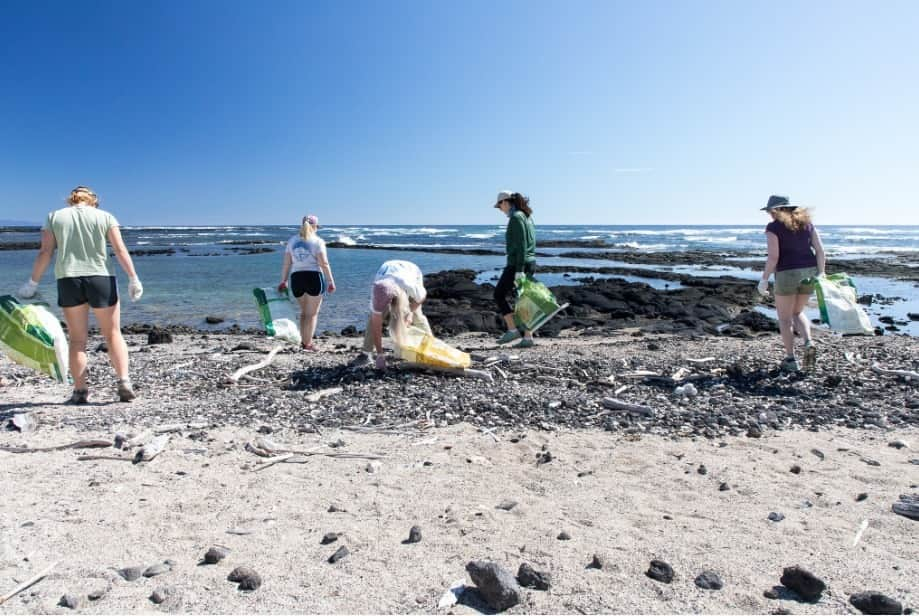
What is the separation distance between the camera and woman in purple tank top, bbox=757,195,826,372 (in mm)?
6160

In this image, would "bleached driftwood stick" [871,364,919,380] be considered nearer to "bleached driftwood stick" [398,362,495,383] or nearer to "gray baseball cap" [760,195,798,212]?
"gray baseball cap" [760,195,798,212]

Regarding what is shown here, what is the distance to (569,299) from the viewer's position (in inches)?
658

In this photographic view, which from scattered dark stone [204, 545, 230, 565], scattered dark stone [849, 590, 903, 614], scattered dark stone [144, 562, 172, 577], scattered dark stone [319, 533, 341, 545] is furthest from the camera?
scattered dark stone [319, 533, 341, 545]

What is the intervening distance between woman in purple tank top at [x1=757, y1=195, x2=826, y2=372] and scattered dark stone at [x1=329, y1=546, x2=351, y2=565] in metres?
5.24

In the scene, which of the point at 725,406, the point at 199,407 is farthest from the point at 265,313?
the point at 725,406

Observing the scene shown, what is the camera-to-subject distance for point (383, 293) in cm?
605

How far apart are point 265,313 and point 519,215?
4031mm

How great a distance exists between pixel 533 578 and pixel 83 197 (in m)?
5.05

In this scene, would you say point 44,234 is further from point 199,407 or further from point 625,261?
point 625,261

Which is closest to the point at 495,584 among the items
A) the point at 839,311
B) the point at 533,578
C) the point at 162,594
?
the point at 533,578

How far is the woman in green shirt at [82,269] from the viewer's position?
197 inches

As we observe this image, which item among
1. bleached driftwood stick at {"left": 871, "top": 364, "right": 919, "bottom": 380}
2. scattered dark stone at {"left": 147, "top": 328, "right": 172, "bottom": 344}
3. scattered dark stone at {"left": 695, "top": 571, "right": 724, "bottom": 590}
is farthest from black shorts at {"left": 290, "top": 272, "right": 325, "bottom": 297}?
bleached driftwood stick at {"left": 871, "top": 364, "right": 919, "bottom": 380}

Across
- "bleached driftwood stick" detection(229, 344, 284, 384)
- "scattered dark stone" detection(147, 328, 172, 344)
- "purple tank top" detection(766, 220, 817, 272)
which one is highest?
"purple tank top" detection(766, 220, 817, 272)

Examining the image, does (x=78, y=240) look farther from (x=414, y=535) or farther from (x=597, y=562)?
(x=597, y=562)
